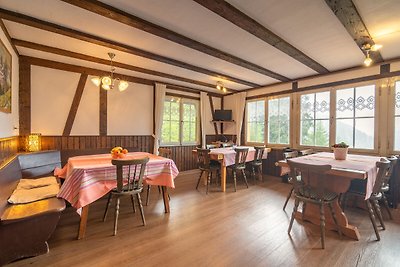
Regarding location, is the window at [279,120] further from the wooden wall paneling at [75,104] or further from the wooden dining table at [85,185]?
the wooden wall paneling at [75,104]

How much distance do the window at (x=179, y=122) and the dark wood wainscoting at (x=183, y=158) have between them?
0.57 feet

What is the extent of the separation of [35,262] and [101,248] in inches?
21.1

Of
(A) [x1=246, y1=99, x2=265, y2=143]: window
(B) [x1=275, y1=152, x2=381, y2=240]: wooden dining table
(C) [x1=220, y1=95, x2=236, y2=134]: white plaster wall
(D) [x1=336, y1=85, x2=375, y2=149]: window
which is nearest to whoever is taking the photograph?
(B) [x1=275, y1=152, x2=381, y2=240]: wooden dining table

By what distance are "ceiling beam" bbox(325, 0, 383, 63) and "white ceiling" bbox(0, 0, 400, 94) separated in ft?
0.19

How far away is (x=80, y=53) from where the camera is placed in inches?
130

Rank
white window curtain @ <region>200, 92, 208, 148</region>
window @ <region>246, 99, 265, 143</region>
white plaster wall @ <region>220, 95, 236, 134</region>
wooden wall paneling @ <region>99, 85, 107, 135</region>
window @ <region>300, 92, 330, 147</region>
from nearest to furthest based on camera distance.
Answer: wooden wall paneling @ <region>99, 85, 107, 135</region> → window @ <region>300, 92, 330, 147</region> → window @ <region>246, 99, 265, 143</region> → white window curtain @ <region>200, 92, 208, 148</region> → white plaster wall @ <region>220, 95, 236, 134</region>

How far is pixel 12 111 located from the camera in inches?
116

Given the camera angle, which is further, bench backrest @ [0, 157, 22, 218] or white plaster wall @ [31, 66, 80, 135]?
white plaster wall @ [31, 66, 80, 135]

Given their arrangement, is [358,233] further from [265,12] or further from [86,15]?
[86,15]

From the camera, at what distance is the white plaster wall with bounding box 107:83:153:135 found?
14.6ft

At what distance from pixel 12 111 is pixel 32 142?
1.98 feet

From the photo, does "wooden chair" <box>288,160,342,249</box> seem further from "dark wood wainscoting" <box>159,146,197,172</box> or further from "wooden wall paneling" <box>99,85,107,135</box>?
"wooden wall paneling" <box>99,85,107,135</box>

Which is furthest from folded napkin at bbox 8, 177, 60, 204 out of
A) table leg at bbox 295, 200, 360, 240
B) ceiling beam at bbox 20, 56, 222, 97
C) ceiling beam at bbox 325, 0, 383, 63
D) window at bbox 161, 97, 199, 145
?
ceiling beam at bbox 325, 0, 383, 63

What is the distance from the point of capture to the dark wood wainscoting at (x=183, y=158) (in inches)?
216
